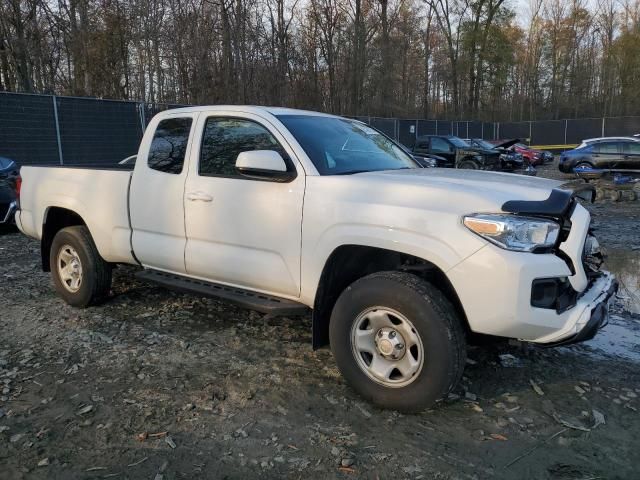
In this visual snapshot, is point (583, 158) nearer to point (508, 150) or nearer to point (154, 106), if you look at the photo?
point (508, 150)

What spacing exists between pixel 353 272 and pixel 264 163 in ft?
3.17

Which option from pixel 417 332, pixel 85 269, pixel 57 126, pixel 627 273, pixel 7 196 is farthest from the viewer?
pixel 57 126

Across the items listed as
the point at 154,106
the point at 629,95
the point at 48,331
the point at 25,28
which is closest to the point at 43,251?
the point at 48,331

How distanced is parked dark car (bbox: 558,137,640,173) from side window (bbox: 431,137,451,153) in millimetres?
4421

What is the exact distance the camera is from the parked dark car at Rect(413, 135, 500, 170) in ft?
68.8

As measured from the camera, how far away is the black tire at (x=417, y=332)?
313 cm

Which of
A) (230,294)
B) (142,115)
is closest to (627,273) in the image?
(230,294)

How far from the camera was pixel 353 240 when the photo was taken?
3.44 metres

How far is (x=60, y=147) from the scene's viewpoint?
46.4 ft

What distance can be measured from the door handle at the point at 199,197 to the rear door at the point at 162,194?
0.11 m

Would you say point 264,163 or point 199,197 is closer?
point 264,163

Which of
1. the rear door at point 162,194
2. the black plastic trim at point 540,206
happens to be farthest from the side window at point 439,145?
the black plastic trim at point 540,206

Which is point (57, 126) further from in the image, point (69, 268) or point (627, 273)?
point (627, 273)

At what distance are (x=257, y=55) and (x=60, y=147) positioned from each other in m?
17.7
